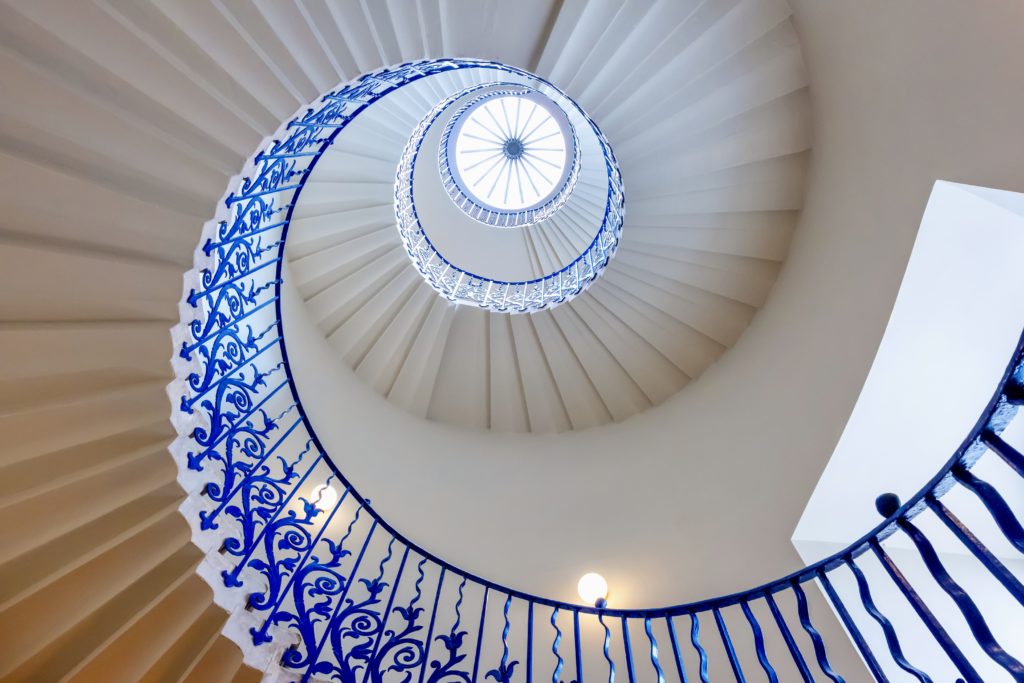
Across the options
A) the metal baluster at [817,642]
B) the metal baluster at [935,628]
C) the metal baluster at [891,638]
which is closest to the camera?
the metal baluster at [935,628]

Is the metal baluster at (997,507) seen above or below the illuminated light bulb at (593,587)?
below

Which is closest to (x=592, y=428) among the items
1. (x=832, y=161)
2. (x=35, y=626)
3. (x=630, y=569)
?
(x=630, y=569)

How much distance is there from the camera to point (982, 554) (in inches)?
66.3

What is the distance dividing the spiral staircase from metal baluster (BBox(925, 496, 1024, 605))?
19mm

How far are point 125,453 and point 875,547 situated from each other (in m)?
3.84

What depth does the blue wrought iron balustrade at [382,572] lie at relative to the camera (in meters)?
1.83

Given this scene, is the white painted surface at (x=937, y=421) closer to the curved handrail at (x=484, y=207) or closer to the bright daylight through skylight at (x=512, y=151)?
the curved handrail at (x=484, y=207)

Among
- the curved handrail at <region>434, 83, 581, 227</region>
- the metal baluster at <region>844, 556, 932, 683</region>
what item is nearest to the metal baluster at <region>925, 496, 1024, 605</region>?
the metal baluster at <region>844, 556, 932, 683</region>

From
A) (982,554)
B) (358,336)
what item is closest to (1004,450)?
(982,554)

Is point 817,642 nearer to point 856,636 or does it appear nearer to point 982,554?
point 856,636

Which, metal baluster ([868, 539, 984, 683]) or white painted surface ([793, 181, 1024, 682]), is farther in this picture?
white painted surface ([793, 181, 1024, 682])

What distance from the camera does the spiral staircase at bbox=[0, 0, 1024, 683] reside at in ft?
8.80

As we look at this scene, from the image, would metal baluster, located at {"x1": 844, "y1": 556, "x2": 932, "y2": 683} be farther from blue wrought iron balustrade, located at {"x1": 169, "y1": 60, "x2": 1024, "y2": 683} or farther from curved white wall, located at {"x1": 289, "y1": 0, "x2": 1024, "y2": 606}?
curved white wall, located at {"x1": 289, "y1": 0, "x2": 1024, "y2": 606}

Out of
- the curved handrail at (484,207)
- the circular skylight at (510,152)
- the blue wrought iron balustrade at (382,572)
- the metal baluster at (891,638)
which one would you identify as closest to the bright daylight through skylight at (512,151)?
the circular skylight at (510,152)
